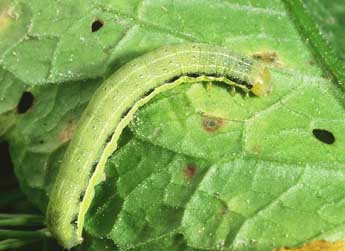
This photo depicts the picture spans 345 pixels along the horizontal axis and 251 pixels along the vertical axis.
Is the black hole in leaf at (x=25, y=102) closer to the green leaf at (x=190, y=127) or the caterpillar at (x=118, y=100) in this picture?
the green leaf at (x=190, y=127)

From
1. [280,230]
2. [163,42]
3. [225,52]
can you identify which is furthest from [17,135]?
[280,230]

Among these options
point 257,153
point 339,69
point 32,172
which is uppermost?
point 339,69

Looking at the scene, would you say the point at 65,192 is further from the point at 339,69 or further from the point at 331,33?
the point at 331,33

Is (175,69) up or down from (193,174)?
up

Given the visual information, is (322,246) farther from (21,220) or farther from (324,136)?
(21,220)

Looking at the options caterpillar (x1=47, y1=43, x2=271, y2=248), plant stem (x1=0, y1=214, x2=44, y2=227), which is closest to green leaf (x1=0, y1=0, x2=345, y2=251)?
caterpillar (x1=47, y1=43, x2=271, y2=248)

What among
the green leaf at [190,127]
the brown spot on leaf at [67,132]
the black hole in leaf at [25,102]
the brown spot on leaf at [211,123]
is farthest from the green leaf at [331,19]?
the black hole in leaf at [25,102]

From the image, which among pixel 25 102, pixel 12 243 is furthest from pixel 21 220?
pixel 25 102

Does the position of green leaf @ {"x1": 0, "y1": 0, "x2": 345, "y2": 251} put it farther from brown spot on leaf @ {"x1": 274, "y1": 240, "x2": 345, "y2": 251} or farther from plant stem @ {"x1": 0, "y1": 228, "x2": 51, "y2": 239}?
plant stem @ {"x1": 0, "y1": 228, "x2": 51, "y2": 239}

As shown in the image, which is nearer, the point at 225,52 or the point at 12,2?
the point at 225,52
